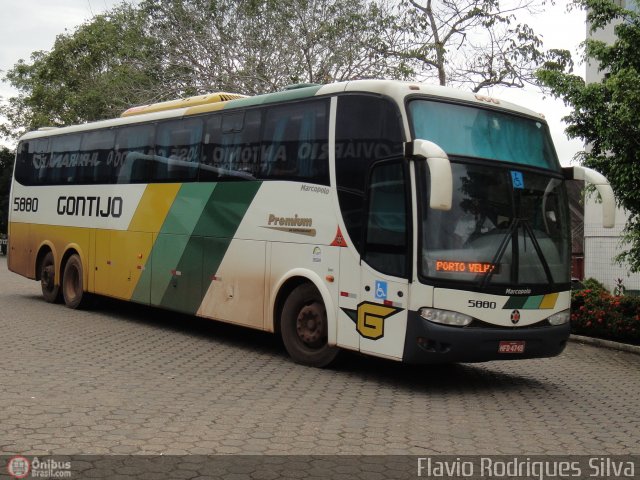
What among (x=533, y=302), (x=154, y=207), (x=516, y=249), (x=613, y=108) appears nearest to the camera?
(x=516, y=249)

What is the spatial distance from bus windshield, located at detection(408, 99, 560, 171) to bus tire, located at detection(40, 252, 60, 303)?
399 inches

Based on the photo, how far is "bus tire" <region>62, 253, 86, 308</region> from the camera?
16188 millimetres

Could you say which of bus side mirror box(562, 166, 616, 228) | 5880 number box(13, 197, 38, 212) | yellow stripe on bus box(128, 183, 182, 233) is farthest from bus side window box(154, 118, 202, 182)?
bus side mirror box(562, 166, 616, 228)

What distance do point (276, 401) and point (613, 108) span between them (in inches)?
309

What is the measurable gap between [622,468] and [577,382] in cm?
451

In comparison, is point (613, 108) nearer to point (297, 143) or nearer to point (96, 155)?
point (297, 143)

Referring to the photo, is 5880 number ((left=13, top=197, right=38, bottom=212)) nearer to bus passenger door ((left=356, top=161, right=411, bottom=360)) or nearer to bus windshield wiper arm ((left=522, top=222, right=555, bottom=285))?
bus passenger door ((left=356, top=161, right=411, bottom=360))

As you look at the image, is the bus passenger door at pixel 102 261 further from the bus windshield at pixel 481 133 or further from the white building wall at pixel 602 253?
the white building wall at pixel 602 253

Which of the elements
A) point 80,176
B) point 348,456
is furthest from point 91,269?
point 348,456

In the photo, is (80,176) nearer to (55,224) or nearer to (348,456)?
(55,224)

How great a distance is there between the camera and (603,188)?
988 cm

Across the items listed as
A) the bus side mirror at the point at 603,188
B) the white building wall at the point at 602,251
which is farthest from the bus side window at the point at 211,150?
the white building wall at the point at 602,251

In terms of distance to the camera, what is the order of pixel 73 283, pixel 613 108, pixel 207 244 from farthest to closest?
pixel 73 283 < pixel 613 108 < pixel 207 244

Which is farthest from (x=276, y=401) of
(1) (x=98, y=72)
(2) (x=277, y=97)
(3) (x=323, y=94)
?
(1) (x=98, y=72)
